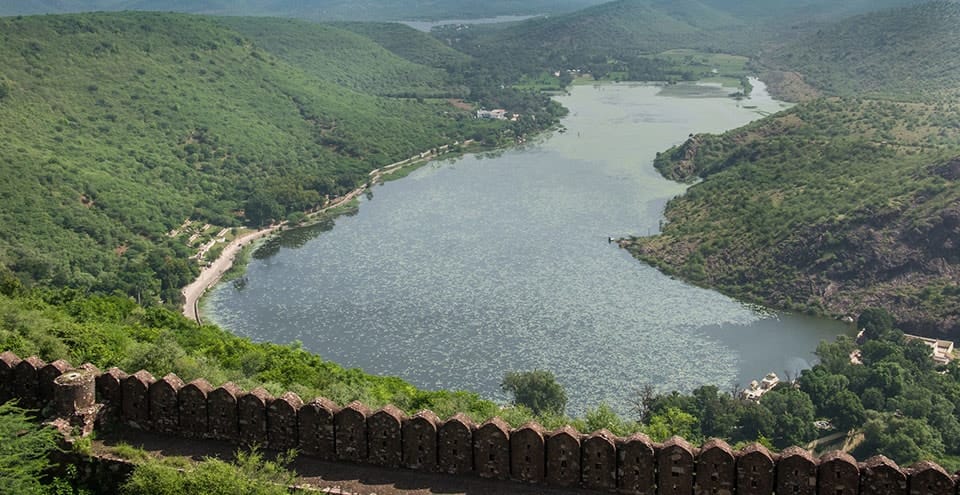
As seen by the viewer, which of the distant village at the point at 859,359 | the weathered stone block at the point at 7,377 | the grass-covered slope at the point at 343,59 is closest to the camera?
the weathered stone block at the point at 7,377

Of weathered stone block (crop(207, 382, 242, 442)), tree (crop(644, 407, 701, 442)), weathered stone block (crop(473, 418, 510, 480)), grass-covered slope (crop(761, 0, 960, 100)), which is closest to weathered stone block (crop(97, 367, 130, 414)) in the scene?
weathered stone block (crop(207, 382, 242, 442))

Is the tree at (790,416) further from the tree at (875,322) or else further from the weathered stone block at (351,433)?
the weathered stone block at (351,433)

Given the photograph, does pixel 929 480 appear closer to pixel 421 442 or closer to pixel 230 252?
pixel 421 442

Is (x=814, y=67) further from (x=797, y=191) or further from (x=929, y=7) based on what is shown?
(x=797, y=191)

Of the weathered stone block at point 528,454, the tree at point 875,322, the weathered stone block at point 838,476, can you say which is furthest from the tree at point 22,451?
the tree at point 875,322

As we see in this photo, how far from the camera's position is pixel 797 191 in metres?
76.6

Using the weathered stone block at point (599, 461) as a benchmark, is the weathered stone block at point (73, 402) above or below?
above

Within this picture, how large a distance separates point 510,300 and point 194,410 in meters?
43.3

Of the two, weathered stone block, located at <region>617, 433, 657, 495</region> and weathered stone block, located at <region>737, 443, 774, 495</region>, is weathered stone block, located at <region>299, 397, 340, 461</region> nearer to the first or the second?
weathered stone block, located at <region>617, 433, 657, 495</region>

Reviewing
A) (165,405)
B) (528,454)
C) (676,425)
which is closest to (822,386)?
(676,425)

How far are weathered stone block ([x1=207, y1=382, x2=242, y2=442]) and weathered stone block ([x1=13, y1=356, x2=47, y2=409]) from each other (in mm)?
3634

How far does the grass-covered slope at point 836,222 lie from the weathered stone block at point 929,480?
43211 millimetres

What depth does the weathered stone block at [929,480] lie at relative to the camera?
17297 millimetres

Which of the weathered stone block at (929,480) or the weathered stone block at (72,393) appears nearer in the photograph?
the weathered stone block at (929,480)
